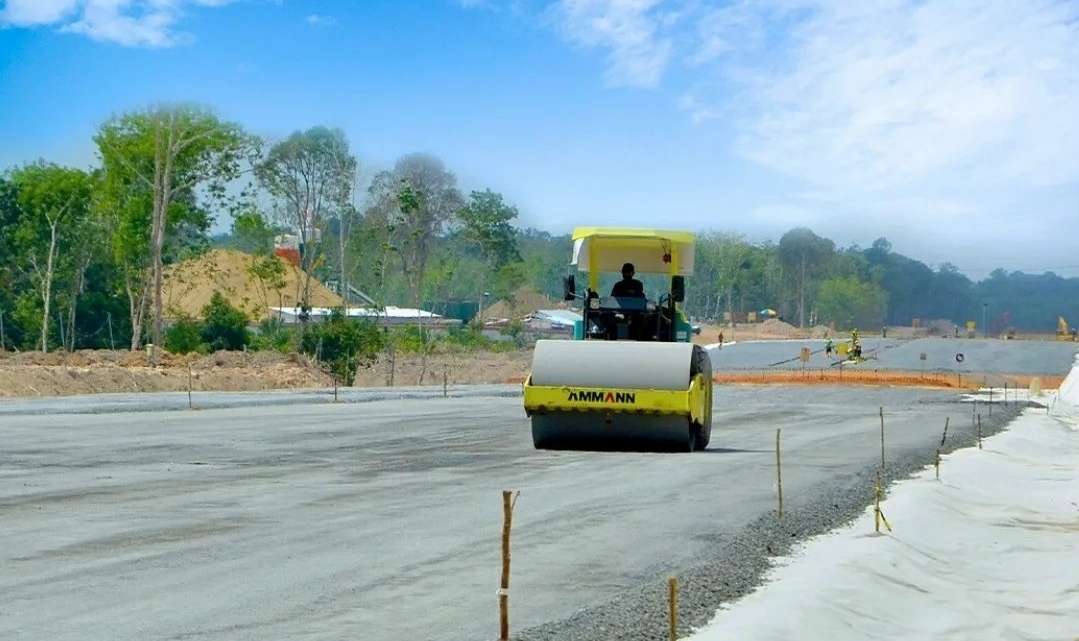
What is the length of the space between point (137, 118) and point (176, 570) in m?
63.9

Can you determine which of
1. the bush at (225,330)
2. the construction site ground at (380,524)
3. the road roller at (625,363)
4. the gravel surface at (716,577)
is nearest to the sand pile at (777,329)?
the bush at (225,330)

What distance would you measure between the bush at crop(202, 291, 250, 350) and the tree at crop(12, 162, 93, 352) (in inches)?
312

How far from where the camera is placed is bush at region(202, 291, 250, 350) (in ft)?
238

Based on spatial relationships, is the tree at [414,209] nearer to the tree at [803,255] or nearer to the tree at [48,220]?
the tree at [48,220]

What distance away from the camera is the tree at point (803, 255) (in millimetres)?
195625

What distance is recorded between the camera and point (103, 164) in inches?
2933

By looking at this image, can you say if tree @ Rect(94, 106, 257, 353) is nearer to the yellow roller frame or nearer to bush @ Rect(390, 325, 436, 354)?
bush @ Rect(390, 325, 436, 354)

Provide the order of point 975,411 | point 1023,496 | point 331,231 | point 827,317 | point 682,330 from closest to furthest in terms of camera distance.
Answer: point 1023,496 < point 682,330 < point 975,411 < point 331,231 < point 827,317

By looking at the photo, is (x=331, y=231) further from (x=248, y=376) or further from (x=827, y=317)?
(x=827, y=317)

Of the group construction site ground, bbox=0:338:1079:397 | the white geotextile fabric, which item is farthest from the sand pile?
the white geotextile fabric

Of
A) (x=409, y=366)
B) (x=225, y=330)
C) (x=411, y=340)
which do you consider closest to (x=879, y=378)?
(x=409, y=366)

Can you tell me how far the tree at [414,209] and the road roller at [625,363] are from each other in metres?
58.9

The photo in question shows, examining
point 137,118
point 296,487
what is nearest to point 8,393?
point 137,118

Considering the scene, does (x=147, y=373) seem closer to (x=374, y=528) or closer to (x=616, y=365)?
(x=616, y=365)
